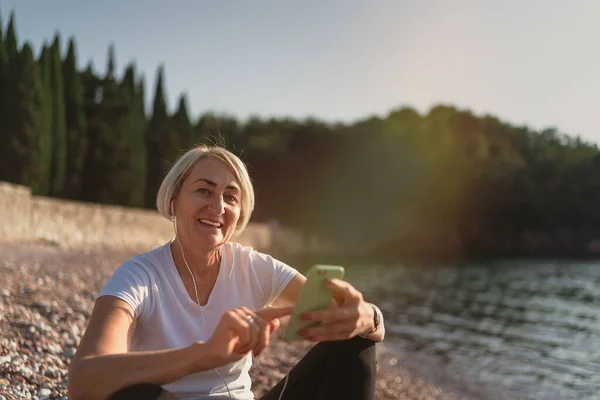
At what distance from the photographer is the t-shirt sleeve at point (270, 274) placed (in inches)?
109

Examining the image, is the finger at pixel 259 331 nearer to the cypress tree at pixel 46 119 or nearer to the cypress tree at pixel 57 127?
the cypress tree at pixel 46 119

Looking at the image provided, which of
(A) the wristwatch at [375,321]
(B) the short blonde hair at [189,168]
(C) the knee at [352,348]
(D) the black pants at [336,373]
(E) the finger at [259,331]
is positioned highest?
(B) the short blonde hair at [189,168]

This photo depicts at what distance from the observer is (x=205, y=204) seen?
8.42 ft

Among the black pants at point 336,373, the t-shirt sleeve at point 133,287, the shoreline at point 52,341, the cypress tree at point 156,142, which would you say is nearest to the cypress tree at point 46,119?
the cypress tree at point 156,142

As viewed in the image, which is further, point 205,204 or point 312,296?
point 205,204

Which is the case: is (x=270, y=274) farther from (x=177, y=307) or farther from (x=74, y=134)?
(x=74, y=134)

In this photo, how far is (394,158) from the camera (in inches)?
2087

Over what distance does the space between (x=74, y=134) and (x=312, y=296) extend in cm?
2865

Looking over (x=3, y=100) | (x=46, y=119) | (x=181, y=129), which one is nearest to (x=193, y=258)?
(x=3, y=100)

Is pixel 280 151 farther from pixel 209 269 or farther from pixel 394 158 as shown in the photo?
pixel 209 269

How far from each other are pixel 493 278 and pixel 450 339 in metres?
17.7

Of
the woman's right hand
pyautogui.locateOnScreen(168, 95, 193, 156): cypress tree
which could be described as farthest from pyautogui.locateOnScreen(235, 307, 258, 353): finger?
pyautogui.locateOnScreen(168, 95, 193, 156): cypress tree

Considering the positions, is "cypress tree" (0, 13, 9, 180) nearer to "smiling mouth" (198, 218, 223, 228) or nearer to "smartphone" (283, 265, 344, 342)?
"smiling mouth" (198, 218, 223, 228)

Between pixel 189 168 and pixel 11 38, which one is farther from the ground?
pixel 11 38
